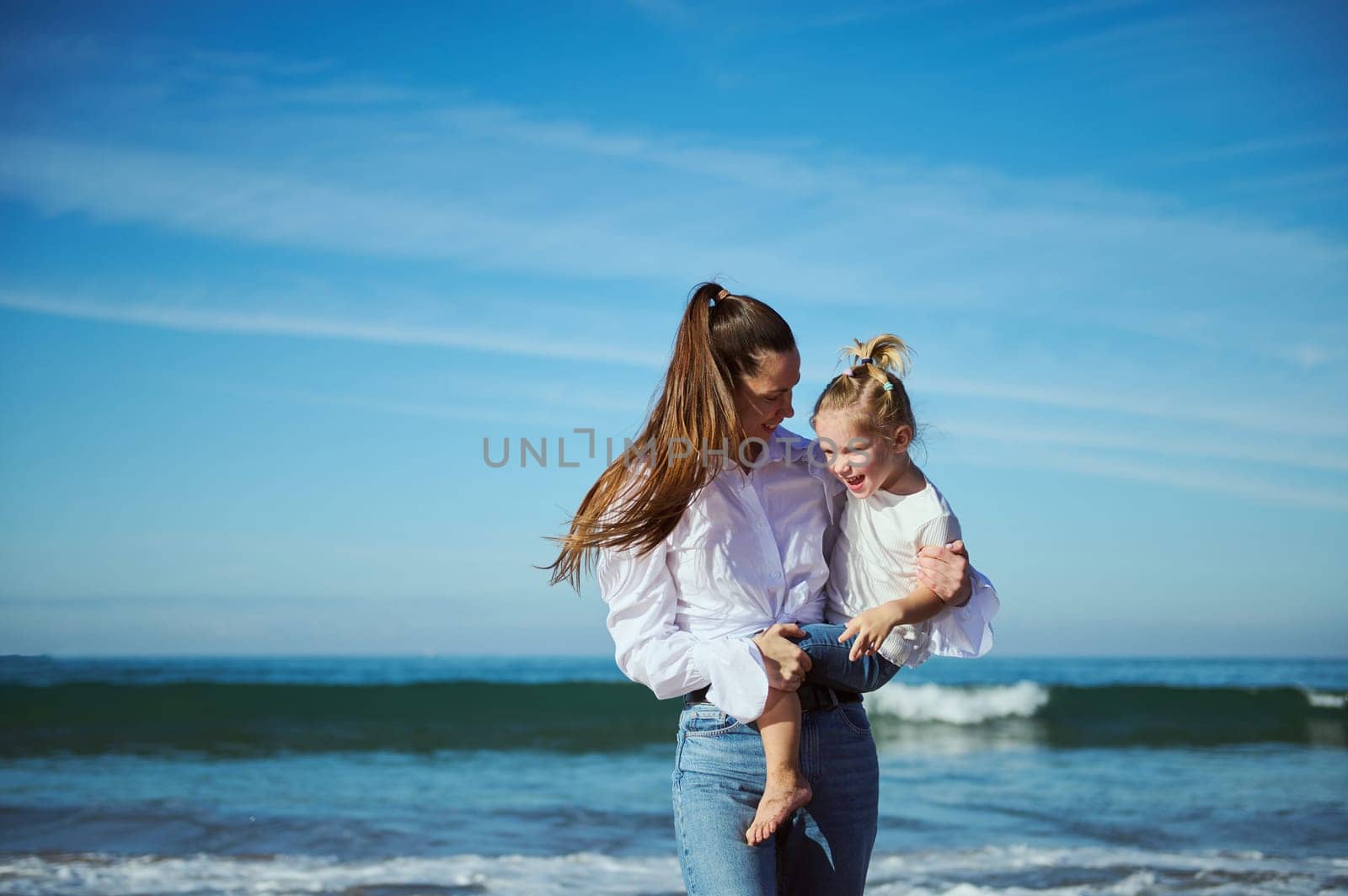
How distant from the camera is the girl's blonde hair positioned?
239cm

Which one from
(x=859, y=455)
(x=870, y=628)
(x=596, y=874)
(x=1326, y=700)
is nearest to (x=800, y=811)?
(x=870, y=628)

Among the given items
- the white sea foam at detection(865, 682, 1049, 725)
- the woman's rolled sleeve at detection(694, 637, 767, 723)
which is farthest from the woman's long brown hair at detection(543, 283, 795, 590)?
the white sea foam at detection(865, 682, 1049, 725)

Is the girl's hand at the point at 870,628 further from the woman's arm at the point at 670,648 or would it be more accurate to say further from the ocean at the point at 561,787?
the ocean at the point at 561,787

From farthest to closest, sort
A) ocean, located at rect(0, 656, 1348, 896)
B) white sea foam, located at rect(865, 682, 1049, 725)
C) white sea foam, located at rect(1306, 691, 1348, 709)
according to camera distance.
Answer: white sea foam, located at rect(1306, 691, 1348, 709) → white sea foam, located at rect(865, 682, 1049, 725) → ocean, located at rect(0, 656, 1348, 896)

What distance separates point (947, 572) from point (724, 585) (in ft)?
1.59

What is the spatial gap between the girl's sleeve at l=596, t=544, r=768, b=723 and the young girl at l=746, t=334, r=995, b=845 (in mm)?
74

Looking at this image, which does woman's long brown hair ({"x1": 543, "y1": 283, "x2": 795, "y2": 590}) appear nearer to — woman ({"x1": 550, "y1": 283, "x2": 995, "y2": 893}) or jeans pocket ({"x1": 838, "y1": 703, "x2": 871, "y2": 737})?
woman ({"x1": 550, "y1": 283, "x2": 995, "y2": 893})

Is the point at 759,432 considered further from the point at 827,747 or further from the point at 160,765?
the point at 160,765

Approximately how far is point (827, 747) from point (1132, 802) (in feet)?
24.9

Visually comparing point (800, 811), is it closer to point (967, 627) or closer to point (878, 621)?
point (878, 621)

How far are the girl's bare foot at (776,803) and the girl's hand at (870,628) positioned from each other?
270 mm

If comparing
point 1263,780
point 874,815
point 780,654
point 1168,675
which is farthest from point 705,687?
point 1168,675

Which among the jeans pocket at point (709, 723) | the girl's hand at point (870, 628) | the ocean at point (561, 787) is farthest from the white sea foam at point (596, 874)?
the girl's hand at point (870, 628)

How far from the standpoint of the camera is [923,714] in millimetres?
14305
